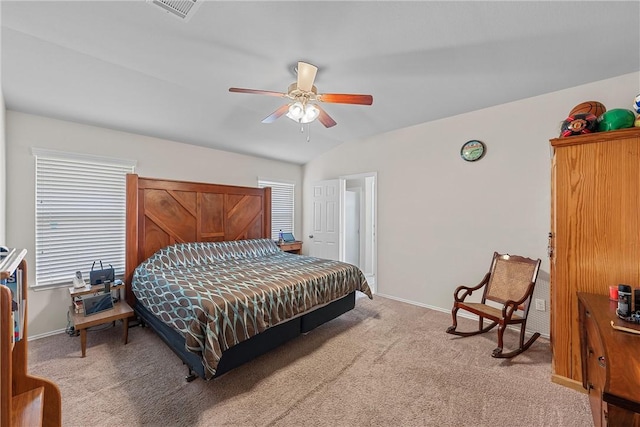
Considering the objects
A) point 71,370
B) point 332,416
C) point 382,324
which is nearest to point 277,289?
point 332,416

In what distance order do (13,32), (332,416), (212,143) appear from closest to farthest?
(332,416) < (13,32) < (212,143)

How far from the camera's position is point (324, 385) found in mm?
2100

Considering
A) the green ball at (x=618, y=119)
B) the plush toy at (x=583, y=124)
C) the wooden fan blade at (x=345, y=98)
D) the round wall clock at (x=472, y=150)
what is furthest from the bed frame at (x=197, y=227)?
the green ball at (x=618, y=119)

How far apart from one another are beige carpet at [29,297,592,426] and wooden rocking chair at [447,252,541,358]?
0.18 meters

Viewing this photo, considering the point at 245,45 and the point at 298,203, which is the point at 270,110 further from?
the point at 298,203

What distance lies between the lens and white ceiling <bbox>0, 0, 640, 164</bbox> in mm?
1816

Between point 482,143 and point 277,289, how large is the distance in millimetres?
3056

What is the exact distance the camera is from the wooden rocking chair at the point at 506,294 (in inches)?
99.0

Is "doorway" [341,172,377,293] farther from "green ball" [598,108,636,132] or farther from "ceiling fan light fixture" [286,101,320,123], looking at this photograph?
"green ball" [598,108,636,132]

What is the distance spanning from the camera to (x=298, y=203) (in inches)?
223

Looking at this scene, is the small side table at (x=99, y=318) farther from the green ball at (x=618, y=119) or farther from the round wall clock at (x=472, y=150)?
the green ball at (x=618, y=119)

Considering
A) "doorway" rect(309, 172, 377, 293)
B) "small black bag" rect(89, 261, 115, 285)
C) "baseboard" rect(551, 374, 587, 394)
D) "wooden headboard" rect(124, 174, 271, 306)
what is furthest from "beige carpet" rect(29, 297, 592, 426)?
"doorway" rect(309, 172, 377, 293)

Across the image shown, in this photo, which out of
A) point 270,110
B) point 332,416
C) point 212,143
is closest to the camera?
point 332,416

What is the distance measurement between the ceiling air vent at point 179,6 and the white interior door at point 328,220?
3.38 m
